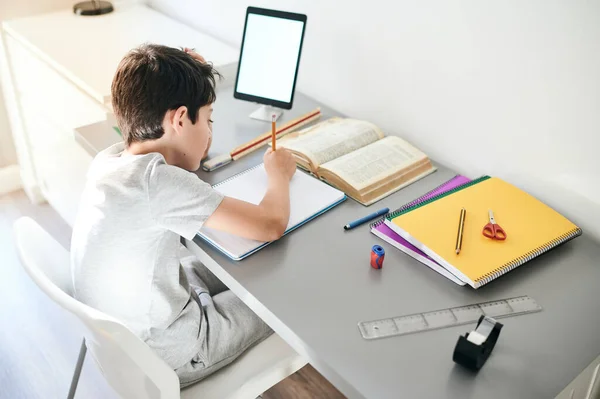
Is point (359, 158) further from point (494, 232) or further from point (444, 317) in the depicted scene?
point (444, 317)

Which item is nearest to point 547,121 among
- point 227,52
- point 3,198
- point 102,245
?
point 102,245

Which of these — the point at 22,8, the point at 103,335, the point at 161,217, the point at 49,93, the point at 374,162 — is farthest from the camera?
the point at 22,8

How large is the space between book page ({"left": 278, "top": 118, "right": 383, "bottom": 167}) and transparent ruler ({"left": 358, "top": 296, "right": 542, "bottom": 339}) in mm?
474

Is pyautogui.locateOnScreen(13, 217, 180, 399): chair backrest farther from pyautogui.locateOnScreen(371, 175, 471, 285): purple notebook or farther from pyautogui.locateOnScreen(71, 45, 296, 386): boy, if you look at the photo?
pyautogui.locateOnScreen(371, 175, 471, 285): purple notebook

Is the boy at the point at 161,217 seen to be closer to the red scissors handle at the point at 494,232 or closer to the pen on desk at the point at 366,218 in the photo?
the pen on desk at the point at 366,218

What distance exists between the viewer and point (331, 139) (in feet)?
4.69

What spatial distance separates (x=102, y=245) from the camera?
110 cm

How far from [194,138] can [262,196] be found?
7.2 inches

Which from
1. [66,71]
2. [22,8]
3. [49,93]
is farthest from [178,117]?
[22,8]

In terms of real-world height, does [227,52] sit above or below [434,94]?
below

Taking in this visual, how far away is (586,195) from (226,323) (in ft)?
2.50

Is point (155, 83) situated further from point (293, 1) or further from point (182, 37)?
point (182, 37)

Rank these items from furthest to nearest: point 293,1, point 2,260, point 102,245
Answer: point 2,260
point 293,1
point 102,245

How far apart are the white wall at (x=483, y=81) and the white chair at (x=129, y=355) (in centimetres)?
63
